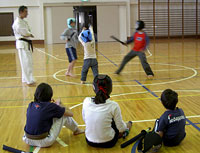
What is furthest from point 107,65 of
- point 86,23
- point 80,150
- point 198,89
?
point 80,150

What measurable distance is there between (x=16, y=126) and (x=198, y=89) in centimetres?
347

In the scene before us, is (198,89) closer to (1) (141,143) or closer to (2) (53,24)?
(1) (141,143)

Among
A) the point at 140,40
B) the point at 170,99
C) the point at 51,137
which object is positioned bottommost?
the point at 51,137

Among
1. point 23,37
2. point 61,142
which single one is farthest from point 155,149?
point 23,37

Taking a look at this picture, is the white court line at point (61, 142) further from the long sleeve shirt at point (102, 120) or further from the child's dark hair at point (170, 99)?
the child's dark hair at point (170, 99)

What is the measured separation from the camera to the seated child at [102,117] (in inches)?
120

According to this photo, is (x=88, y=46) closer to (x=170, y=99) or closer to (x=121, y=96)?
(x=121, y=96)

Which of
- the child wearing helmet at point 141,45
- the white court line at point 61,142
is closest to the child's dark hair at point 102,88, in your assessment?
the white court line at point 61,142

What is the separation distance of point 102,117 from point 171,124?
2.39 feet

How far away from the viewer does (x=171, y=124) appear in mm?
3055

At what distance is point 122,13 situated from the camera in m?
20.1

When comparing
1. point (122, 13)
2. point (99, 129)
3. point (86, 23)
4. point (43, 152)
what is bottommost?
point (43, 152)

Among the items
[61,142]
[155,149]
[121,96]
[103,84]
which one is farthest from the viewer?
[121,96]

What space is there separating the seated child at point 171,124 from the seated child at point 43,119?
3.46ft
